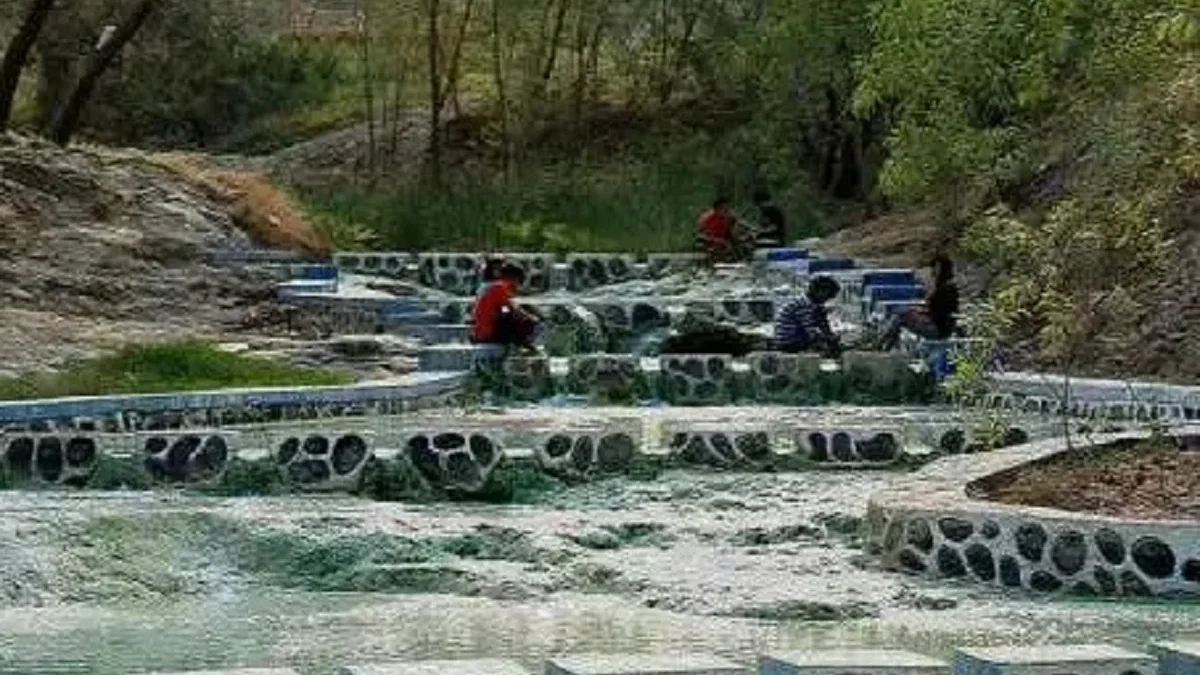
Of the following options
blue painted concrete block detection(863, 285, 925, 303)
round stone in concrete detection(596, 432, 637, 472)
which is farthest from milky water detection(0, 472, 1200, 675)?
blue painted concrete block detection(863, 285, 925, 303)

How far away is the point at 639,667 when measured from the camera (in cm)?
572

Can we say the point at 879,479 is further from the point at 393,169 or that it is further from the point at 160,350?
the point at 393,169

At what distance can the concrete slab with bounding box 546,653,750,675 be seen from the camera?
570 cm

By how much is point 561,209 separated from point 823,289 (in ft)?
29.9

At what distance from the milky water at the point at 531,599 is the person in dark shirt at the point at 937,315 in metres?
6.52

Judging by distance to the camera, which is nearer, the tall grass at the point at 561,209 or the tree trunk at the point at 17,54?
the tree trunk at the point at 17,54

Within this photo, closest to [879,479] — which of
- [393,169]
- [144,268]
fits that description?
[144,268]

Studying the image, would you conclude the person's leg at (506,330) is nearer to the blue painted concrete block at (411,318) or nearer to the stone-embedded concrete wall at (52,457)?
the blue painted concrete block at (411,318)

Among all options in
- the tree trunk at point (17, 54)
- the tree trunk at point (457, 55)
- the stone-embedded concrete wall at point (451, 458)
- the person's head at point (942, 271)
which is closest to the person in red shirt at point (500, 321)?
the person's head at point (942, 271)

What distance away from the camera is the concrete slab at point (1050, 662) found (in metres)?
5.99

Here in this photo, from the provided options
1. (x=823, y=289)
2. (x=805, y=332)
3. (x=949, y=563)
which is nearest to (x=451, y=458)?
(x=949, y=563)

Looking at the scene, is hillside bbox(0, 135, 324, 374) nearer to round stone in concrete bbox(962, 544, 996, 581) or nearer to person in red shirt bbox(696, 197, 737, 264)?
person in red shirt bbox(696, 197, 737, 264)

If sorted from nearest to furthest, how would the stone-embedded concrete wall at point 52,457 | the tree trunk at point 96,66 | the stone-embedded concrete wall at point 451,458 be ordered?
the stone-embedded concrete wall at point 52,457
the stone-embedded concrete wall at point 451,458
the tree trunk at point 96,66

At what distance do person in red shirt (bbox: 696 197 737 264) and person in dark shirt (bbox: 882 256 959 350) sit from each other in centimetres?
642
